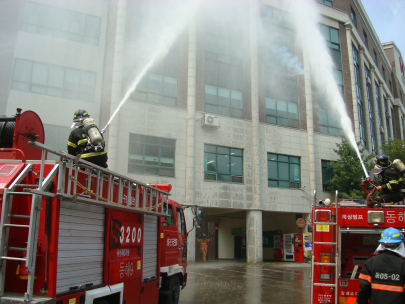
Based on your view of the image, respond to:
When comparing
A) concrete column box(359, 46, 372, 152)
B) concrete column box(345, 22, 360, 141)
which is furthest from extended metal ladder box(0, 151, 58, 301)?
concrete column box(359, 46, 372, 152)

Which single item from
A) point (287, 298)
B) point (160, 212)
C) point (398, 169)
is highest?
point (398, 169)

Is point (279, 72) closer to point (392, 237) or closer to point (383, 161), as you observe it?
point (383, 161)

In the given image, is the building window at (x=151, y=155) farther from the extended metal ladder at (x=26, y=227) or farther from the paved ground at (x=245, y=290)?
the extended metal ladder at (x=26, y=227)

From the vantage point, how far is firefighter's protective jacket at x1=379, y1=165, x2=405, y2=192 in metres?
6.09

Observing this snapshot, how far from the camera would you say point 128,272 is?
17.0 ft

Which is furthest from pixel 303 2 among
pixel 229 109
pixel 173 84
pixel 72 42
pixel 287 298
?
pixel 287 298

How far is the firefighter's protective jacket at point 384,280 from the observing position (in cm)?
323

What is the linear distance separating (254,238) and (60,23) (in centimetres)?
1462

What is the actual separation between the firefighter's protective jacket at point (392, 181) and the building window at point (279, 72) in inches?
637

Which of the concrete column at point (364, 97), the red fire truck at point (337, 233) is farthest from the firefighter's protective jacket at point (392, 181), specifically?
the concrete column at point (364, 97)

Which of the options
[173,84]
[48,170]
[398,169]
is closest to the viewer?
[48,170]

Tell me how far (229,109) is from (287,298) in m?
13.4

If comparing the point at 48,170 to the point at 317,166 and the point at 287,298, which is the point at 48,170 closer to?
the point at 287,298

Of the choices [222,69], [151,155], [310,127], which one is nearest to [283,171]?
[310,127]
